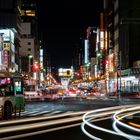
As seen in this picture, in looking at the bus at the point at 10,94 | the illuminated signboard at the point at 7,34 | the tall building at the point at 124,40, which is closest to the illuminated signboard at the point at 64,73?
the tall building at the point at 124,40

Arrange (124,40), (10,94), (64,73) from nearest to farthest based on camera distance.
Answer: (10,94), (124,40), (64,73)

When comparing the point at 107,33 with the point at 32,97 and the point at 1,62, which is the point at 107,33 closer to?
the point at 1,62

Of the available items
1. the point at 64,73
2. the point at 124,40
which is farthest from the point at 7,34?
the point at 124,40

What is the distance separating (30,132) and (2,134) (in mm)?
1201

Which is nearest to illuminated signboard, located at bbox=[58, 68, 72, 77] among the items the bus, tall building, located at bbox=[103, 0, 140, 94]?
tall building, located at bbox=[103, 0, 140, 94]

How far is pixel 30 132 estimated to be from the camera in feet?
55.7

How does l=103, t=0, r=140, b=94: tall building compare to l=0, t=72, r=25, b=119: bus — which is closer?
l=0, t=72, r=25, b=119: bus

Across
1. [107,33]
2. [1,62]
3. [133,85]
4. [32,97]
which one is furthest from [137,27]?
[32,97]

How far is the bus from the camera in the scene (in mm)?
25578

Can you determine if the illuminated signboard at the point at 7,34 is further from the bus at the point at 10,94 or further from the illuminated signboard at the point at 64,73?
the bus at the point at 10,94

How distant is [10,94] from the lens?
87.3ft

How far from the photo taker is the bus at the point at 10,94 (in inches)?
1007

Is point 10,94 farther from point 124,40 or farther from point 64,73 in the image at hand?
point 64,73

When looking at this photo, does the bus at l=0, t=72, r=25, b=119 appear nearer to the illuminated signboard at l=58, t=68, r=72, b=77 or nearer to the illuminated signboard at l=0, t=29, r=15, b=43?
the illuminated signboard at l=0, t=29, r=15, b=43
